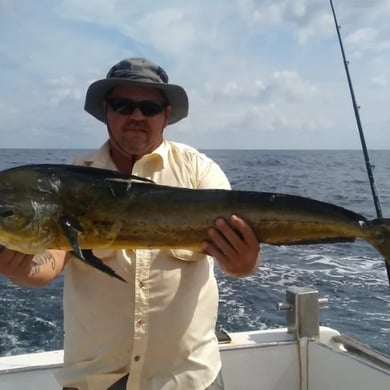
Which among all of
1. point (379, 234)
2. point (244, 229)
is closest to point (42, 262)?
point (244, 229)

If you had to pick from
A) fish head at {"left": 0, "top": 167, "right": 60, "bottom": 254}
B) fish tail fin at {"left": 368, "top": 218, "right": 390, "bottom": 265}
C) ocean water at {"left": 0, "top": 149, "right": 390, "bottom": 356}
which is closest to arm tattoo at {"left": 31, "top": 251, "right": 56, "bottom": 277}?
fish head at {"left": 0, "top": 167, "right": 60, "bottom": 254}

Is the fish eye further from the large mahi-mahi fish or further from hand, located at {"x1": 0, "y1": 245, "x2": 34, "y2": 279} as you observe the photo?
hand, located at {"x1": 0, "y1": 245, "x2": 34, "y2": 279}

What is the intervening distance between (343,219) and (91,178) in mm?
1009

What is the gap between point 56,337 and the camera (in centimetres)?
746

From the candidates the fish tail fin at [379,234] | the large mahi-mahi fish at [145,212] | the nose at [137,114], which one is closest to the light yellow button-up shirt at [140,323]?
the large mahi-mahi fish at [145,212]

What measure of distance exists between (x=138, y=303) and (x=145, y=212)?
425 millimetres

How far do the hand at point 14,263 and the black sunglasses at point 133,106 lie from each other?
766mm

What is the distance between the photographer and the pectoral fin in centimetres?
207

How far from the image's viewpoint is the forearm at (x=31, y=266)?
2.26 meters

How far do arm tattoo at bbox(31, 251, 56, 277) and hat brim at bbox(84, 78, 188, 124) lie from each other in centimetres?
79

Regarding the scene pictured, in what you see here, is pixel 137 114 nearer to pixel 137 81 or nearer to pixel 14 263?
pixel 137 81

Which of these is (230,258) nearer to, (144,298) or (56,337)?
(144,298)

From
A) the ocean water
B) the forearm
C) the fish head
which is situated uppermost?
the fish head

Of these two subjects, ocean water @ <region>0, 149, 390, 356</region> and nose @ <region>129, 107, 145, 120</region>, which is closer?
nose @ <region>129, 107, 145, 120</region>
